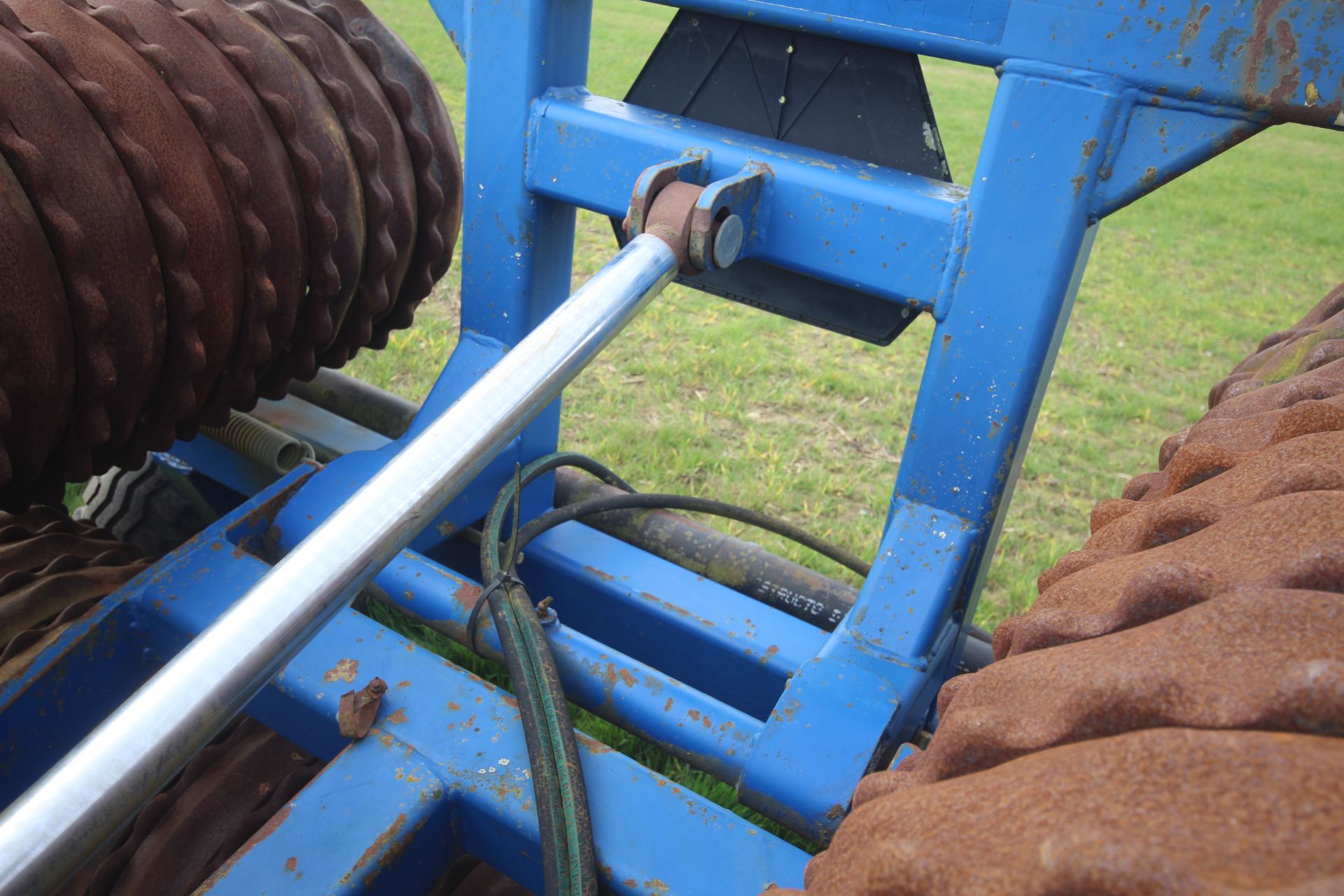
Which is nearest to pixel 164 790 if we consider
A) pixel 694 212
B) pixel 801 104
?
pixel 694 212

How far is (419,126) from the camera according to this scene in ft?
4.17

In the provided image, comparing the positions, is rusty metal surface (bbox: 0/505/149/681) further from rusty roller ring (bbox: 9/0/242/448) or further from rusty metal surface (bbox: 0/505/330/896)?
rusty roller ring (bbox: 9/0/242/448)

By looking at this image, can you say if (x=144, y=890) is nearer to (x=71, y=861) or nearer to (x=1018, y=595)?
(x=71, y=861)

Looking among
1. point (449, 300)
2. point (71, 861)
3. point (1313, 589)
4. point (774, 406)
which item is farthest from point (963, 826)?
point (449, 300)

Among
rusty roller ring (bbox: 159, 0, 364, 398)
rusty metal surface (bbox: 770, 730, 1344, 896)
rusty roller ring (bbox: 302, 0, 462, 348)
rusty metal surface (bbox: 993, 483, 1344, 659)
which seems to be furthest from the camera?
rusty roller ring (bbox: 302, 0, 462, 348)

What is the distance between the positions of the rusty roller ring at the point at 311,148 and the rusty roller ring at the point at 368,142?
15 millimetres

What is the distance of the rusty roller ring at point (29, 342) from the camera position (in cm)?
82

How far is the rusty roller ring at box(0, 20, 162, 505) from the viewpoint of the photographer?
0.83 meters

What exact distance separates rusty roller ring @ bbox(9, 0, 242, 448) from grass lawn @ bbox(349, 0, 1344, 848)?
89cm

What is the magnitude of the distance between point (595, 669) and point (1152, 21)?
2.65 ft

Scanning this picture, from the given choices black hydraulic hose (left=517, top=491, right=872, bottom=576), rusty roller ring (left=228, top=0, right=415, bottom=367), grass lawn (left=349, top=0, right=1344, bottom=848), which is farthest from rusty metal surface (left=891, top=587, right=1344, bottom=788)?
grass lawn (left=349, top=0, right=1344, bottom=848)

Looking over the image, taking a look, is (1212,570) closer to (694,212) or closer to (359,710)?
(694,212)

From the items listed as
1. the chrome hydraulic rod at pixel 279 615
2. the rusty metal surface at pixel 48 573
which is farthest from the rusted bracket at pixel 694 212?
the rusty metal surface at pixel 48 573

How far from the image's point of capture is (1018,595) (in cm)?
214
